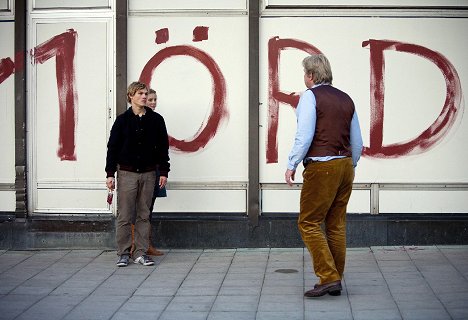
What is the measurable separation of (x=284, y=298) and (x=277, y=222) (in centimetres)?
244

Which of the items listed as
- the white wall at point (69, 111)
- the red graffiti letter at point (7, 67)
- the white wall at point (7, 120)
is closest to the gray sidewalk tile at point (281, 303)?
the white wall at point (69, 111)

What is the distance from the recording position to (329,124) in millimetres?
6699

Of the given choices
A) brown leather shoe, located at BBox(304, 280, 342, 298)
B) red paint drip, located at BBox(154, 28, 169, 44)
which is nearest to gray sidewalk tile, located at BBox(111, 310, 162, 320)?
brown leather shoe, located at BBox(304, 280, 342, 298)

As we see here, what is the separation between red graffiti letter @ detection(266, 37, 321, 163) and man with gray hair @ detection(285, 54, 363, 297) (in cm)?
232

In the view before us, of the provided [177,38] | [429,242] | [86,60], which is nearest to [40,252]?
[86,60]

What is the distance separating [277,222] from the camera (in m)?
9.16

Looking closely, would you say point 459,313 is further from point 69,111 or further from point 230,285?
point 69,111

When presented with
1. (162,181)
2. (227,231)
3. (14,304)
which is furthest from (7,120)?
(14,304)

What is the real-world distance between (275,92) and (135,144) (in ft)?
5.97

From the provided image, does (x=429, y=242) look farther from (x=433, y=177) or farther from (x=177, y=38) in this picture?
(x=177, y=38)

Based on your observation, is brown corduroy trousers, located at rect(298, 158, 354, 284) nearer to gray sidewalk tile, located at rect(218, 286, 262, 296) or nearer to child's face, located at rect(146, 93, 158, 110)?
gray sidewalk tile, located at rect(218, 286, 262, 296)

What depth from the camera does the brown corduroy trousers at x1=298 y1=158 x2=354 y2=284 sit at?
21.8ft

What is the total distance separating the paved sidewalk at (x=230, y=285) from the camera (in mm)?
6315

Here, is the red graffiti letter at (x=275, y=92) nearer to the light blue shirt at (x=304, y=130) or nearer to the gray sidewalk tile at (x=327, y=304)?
the light blue shirt at (x=304, y=130)
